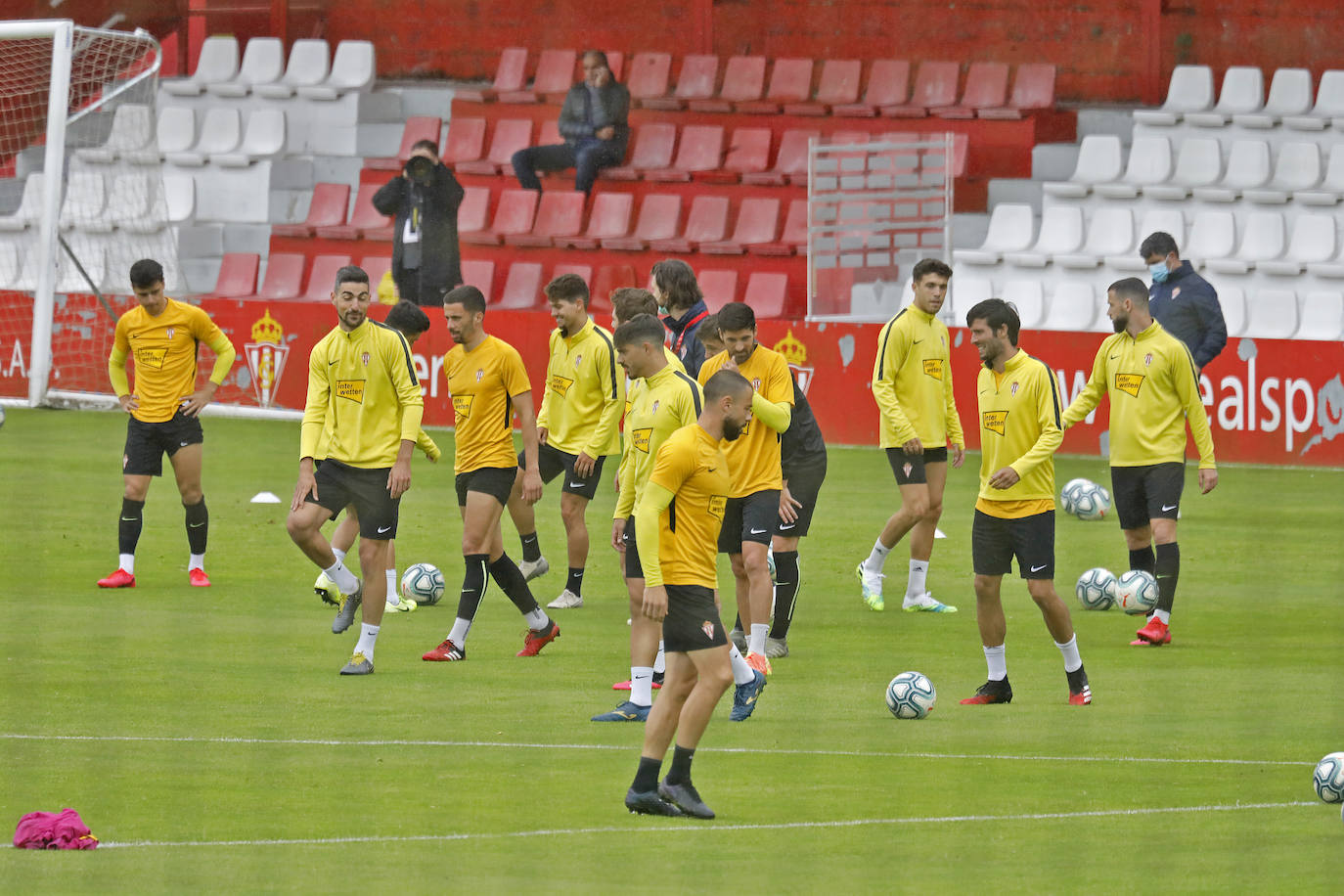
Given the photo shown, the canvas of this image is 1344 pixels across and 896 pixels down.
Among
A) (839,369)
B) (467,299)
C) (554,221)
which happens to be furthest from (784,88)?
(467,299)

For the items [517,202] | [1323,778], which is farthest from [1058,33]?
[1323,778]

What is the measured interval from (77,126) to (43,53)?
1.16 metres

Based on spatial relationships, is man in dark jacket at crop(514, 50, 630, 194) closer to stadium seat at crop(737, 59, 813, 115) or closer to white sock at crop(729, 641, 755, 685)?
stadium seat at crop(737, 59, 813, 115)

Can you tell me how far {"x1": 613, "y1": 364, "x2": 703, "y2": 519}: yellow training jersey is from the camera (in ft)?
32.1

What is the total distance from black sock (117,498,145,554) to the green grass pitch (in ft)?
1.03

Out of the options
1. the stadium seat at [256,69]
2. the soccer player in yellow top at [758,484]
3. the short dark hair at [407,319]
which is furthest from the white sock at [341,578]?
the stadium seat at [256,69]

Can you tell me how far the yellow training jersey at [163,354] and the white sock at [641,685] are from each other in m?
5.30

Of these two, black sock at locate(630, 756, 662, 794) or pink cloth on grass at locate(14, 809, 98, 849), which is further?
black sock at locate(630, 756, 662, 794)

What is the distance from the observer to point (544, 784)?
859 cm

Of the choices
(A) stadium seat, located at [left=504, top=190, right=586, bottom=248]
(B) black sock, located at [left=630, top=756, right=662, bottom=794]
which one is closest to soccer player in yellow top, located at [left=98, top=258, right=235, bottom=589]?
(B) black sock, located at [left=630, top=756, right=662, bottom=794]

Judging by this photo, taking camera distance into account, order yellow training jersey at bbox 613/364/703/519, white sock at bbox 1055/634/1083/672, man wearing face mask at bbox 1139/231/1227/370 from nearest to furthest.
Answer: yellow training jersey at bbox 613/364/703/519 → white sock at bbox 1055/634/1083/672 → man wearing face mask at bbox 1139/231/1227/370

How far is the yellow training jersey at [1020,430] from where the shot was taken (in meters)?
10.6

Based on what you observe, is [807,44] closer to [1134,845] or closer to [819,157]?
[819,157]

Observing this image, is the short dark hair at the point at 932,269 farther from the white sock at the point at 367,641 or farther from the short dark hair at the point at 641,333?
the white sock at the point at 367,641
